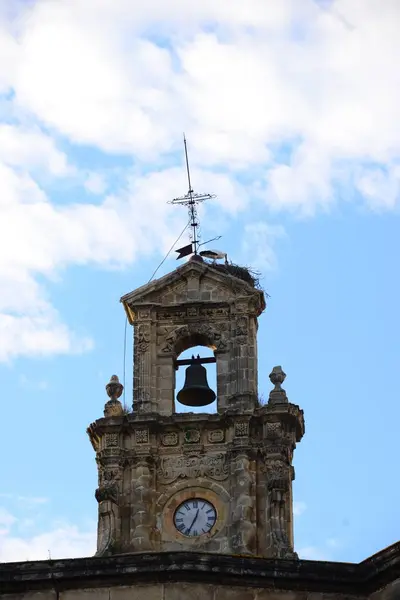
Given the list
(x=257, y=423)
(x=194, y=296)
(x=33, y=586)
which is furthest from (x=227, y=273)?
(x=33, y=586)

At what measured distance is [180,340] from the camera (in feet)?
126

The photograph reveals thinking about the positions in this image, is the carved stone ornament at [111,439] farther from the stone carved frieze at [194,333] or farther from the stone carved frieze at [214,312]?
the stone carved frieze at [214,312]

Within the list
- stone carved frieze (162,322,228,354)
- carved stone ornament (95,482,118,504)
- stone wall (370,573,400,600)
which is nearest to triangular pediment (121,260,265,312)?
stone carved frieze (162,322,228,354)

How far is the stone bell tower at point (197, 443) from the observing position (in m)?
36.1

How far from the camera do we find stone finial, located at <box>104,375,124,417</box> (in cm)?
3781

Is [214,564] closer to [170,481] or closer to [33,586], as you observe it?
[33,586]

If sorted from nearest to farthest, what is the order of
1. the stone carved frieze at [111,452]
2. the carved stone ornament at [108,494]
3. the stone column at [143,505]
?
the stone column at [143,505] → the carved stone ornament at [108,494] → the stone carved frieze at [111,452]

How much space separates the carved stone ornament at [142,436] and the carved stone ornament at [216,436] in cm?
123

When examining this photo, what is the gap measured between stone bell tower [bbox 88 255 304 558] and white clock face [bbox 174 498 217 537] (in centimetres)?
2

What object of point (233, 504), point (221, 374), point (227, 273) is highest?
point (227, 273)

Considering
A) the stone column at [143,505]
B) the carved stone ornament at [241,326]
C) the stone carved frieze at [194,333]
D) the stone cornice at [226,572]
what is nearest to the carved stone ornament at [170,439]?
the stone column at [143,505]

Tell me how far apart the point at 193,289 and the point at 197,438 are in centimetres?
356

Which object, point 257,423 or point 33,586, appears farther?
point 257,423

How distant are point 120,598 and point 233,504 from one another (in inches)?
532
